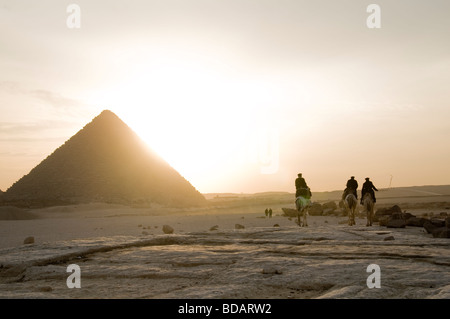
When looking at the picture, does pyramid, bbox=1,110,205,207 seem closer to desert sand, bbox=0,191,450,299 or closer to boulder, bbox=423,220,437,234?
boulder, bbox=423,220,437,234

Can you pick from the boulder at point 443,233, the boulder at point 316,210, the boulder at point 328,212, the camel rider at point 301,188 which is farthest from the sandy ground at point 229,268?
the boulder at point 316,210

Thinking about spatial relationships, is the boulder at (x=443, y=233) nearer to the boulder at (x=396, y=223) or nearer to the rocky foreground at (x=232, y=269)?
the rocky foreground at (x=232, y=269)

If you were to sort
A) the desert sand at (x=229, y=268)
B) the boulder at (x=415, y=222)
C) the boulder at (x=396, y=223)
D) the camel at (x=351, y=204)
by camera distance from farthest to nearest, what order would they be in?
1. the camel at (x=351, y=204)
2. the boulder at (x=415, y=222)
3. the boulder at (x=396, y=223)
4. the desert sand at (x=229, y=268)

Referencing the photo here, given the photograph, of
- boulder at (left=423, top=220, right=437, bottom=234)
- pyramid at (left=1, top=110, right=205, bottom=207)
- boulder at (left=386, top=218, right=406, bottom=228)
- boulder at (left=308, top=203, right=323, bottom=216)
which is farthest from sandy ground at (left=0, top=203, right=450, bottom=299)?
pyramid at (left=1, top=110, right=205, bottom=207)

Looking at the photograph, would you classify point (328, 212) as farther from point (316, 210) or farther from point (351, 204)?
point (351, 204)

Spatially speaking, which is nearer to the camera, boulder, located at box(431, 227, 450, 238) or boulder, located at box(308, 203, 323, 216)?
boulder, located at box(431, 227, 450, 238)

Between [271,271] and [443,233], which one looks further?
[443,233]

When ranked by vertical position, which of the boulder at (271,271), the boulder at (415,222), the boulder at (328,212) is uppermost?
the boulder at (271,271)

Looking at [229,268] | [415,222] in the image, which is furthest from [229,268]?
[415,222]

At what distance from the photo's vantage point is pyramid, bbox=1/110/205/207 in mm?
48312

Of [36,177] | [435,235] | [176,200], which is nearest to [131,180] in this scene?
[176,200]

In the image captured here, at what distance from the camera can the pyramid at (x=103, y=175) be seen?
48312 mm

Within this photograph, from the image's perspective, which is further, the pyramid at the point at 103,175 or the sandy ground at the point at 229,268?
the pyramid at the point at 103,175

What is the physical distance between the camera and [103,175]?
50.9 meters
